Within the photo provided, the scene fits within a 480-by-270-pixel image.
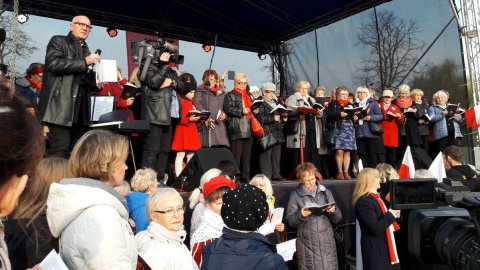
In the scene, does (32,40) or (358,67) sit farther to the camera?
(358,67)

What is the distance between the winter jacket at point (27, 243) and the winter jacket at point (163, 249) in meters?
0.44

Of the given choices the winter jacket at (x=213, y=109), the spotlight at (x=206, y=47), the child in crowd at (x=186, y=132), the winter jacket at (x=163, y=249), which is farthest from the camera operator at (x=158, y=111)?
the spotlight at (x=206, y=47)

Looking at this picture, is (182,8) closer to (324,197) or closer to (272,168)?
(272,168)

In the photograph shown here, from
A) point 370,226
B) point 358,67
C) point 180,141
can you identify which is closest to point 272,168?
point 180,141

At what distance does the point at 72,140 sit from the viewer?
460 centimetres

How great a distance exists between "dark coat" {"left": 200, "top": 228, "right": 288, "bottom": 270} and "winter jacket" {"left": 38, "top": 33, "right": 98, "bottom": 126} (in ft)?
8.67

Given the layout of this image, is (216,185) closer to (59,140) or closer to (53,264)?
(53,264)

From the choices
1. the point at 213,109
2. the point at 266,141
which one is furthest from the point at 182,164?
the point at 266,141

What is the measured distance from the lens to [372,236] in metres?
3.90

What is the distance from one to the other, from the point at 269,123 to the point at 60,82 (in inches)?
117

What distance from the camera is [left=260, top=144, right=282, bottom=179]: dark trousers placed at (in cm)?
646

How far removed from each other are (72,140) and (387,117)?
4.78 metres

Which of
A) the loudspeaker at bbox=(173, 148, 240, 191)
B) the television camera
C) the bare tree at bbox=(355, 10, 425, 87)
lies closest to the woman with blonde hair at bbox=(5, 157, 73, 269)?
the television camera

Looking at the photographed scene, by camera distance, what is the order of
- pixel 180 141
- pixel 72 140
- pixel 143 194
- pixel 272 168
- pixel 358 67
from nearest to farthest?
pixel 143 194 < pixel 72 140 < pixel 180 141 < pixel 272 168 < pixel 358 67
